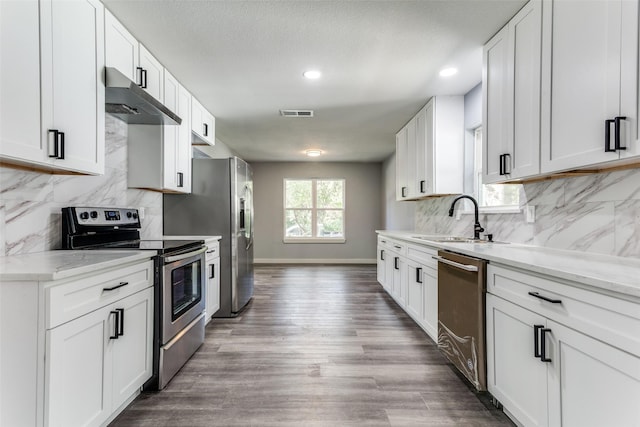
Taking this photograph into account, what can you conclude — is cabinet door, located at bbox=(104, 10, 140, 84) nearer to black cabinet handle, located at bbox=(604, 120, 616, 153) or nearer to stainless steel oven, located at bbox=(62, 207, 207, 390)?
stainless steel oven, located at bbox=(62, 207, 207, 390)

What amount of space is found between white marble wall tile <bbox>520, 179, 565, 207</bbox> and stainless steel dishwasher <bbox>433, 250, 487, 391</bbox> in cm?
75

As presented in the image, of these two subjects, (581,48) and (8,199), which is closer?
(581,48)

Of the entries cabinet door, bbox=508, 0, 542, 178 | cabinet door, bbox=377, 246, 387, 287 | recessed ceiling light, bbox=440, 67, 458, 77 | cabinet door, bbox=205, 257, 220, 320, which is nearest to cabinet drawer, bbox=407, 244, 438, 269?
cabinet door, bbox=508, 0, 542, 178

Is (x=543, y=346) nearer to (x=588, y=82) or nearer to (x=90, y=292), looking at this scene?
(x=588, y=82)

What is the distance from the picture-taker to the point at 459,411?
1763 mm

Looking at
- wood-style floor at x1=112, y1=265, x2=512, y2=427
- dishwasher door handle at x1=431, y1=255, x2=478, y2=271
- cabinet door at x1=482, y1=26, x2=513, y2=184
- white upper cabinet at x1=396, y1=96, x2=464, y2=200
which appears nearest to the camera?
wood-style floor at x1=112, y1=265, x2=512, y2=427

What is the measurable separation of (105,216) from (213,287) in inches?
54.2

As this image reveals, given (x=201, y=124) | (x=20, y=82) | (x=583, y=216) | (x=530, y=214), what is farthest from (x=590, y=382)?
(x=201, y=124)

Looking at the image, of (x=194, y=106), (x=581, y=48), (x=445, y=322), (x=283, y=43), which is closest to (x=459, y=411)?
(x=445, y=322)

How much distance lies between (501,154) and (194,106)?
3.04 m

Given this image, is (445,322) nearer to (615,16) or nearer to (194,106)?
(615,16)

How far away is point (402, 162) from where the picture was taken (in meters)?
4.41

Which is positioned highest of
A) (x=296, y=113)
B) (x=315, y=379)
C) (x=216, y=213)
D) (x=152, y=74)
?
(x=296, y=113)

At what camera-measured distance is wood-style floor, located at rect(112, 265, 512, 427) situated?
1.72 m
